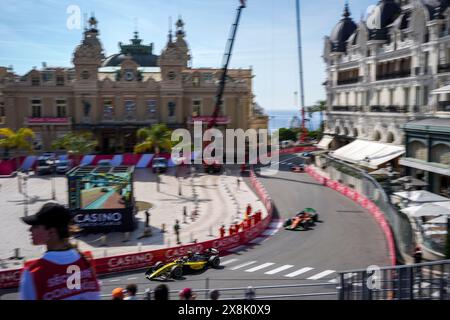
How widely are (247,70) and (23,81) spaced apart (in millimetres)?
37963

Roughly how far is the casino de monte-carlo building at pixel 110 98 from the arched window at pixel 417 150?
31.0 metres

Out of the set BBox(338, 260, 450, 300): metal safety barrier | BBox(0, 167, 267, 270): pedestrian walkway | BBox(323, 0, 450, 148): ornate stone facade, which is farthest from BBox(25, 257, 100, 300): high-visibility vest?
BBox(323, 0, 450, 148): ornate stone facade

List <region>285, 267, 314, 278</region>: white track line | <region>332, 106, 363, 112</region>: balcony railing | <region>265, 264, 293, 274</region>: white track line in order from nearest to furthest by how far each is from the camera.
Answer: <region>285, 267, 314, 278</region>: white track line → <region>265, 264, 293, 274</region>: white track line → <region>332, 106, 363, 112</region>: balcony railing

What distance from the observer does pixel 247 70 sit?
80.9 metres

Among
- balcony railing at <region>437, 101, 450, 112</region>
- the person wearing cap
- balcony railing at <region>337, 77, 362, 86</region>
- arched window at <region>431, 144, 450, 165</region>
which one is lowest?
arched window at <region>431, 144, 450, 165</region>

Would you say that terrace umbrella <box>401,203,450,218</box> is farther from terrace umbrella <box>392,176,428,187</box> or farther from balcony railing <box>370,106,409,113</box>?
balcony railing <box>370,106,409,113</box>

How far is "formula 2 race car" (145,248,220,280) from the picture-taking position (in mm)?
19812

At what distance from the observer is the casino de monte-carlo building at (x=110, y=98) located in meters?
59.1

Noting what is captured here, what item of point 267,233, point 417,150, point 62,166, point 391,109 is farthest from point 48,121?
point 417,150

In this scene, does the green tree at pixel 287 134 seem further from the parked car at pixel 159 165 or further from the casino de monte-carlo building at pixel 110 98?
the parked car at pixel 159 165

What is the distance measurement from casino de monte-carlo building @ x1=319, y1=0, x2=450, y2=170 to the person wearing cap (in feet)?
108

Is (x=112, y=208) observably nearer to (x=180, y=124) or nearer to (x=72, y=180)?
(x=72, y=180)

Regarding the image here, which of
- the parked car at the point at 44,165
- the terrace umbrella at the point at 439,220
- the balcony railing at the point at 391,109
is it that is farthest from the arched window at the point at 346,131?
the parked car at the point at 44,165

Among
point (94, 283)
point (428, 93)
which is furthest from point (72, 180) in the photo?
point (428, 93)
